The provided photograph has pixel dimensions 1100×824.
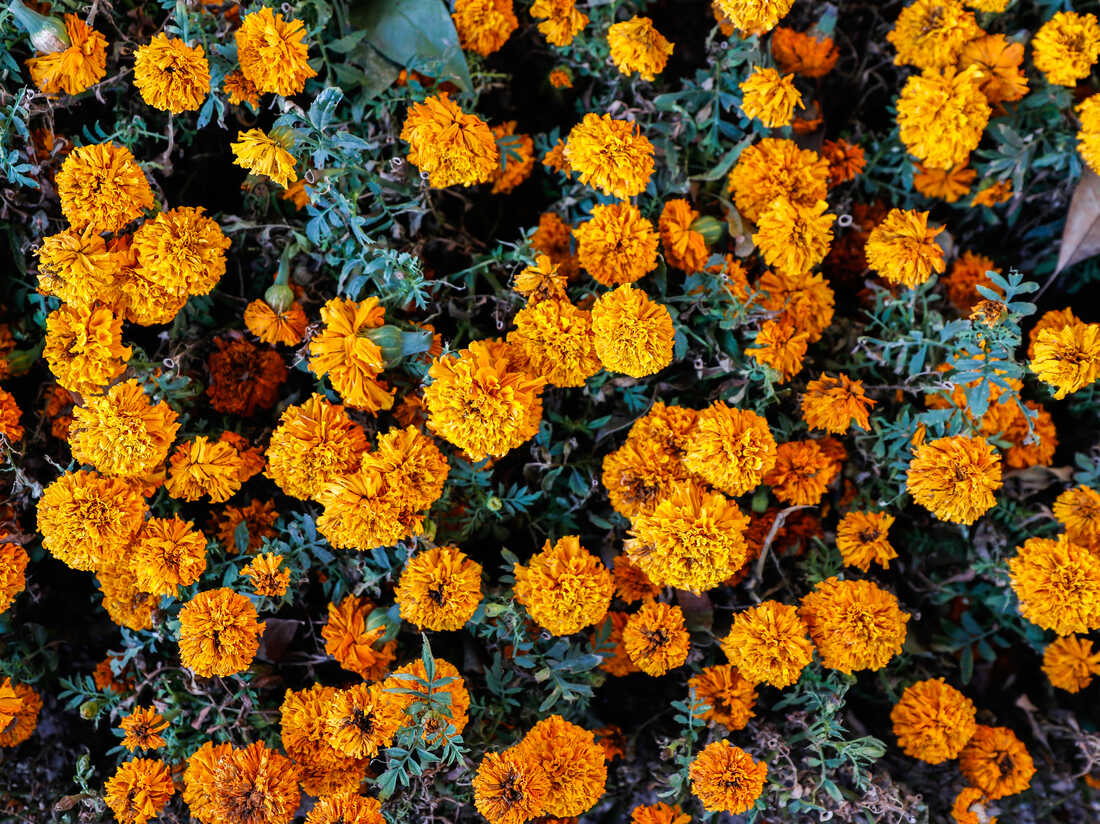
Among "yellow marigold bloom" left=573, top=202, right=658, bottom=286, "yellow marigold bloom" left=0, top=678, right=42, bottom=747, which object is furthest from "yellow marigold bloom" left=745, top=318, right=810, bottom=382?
"yellow marigold bloom" left=0, top=678, right=42, bottom=747

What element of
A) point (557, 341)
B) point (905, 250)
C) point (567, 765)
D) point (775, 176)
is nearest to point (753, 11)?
point (775, 176)

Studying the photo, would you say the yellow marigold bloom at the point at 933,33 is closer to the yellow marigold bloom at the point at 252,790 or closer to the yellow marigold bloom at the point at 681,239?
the yellow marigold bloom at the point at 681,239

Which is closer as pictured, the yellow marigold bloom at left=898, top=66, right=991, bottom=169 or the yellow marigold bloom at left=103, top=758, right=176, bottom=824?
the yellow marigold bloom at left=103, top=758, right=176, bottom=824

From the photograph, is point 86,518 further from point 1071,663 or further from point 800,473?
point 1071,663

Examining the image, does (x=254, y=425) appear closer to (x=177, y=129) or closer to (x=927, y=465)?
(x=177, y=129)

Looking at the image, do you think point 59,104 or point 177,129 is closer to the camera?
point 59,104

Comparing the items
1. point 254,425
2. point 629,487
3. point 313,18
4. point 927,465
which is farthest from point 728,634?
point 313,18

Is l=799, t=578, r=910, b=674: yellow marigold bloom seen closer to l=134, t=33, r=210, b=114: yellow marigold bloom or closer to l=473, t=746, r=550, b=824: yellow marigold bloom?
l=473, t=746, r=550, b=824: yellow marigold bloom
